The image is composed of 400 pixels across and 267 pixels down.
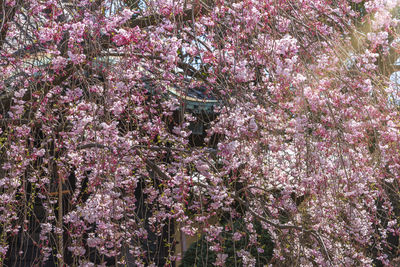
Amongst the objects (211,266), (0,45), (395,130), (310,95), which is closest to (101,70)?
(0,45)

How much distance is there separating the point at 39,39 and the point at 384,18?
2287mm

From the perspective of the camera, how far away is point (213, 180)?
3.04 metres

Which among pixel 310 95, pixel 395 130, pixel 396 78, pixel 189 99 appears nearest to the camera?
pixel 310 95

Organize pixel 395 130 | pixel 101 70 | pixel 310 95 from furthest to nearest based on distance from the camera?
pixel 101 70 < pixel 395 130 < pixel 310 95

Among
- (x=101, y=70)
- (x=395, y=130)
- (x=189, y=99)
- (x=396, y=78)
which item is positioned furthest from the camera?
(x=189, y=99)

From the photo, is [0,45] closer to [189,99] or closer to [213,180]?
[213,180]

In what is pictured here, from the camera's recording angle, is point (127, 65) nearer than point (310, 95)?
No

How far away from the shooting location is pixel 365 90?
9.43 feet

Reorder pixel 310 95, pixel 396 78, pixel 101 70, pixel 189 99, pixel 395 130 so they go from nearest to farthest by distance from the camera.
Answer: pixel 310 95, pixel 395 130, pixel 101 70, pixel 396 78, pixel 189 99

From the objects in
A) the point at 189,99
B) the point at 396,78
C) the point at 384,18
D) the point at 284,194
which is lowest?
the point at 284,194

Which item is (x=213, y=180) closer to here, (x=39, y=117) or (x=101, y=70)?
(x=101, y=70)

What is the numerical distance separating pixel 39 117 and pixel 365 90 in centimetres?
222

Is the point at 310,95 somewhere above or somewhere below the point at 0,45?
below

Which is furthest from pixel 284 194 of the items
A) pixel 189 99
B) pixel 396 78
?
pixel 189 99
